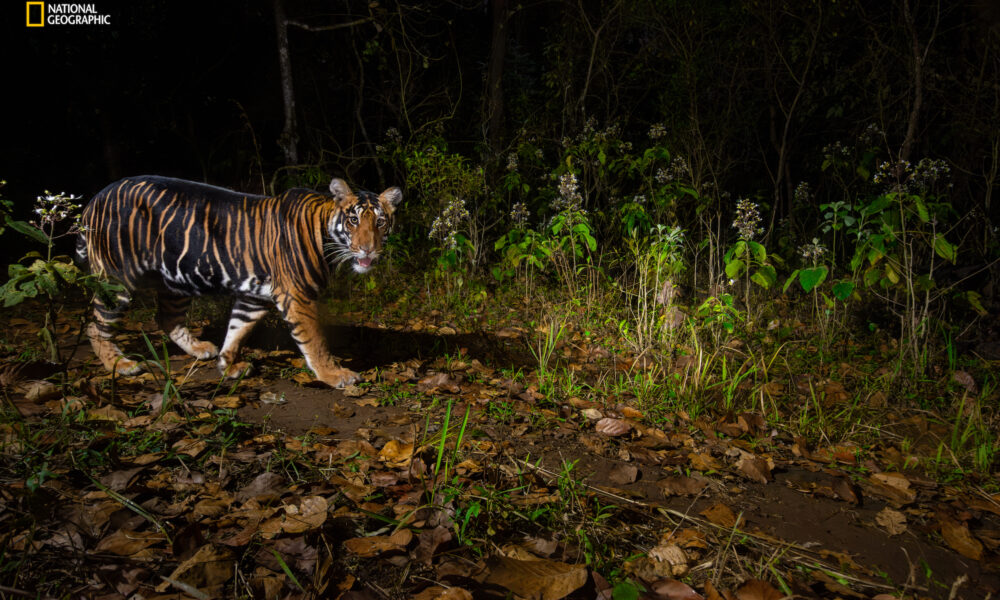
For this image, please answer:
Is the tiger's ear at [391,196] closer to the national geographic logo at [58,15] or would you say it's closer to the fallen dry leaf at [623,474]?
the fallen dry leaf at [623,474]

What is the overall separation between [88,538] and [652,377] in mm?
2851

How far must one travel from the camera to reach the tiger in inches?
138

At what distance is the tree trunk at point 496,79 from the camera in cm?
782

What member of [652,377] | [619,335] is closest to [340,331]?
[619,335]

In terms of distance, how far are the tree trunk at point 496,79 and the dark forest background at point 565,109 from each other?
0.04m

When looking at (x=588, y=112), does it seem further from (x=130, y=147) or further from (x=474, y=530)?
(x=474, y=530)

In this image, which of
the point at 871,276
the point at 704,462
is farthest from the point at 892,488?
the point at 871,276

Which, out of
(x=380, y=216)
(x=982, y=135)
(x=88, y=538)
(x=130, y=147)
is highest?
(x=130, y=147)

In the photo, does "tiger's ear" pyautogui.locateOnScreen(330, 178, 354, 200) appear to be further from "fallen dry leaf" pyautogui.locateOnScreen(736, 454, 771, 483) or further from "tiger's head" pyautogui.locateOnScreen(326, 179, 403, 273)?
"fallen dry leaf" pyautogui.locateOnScreen(736, 454, 771, 483)

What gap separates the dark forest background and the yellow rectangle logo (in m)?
0.10

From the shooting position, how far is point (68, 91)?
7.69 metres

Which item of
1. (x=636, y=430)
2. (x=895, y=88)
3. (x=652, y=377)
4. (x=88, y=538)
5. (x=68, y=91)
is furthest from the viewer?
(x=68, y=91)

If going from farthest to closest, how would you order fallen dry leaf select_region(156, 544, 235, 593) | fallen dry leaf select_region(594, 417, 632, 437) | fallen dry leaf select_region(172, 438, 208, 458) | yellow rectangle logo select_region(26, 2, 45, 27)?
yellow rectangle logo select_region(26, 2, 45, 27), fallen dry leaf select_region(594, 417, 632, 437), fallen dry leaf select_region(172, 438, 208, 458), fallen dry leaf select_region(156, 544, 235, 593)

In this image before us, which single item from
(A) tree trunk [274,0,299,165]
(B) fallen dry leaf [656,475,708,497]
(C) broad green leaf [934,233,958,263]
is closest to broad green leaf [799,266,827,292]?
(C) broad green leaf [934,233,958,263]
